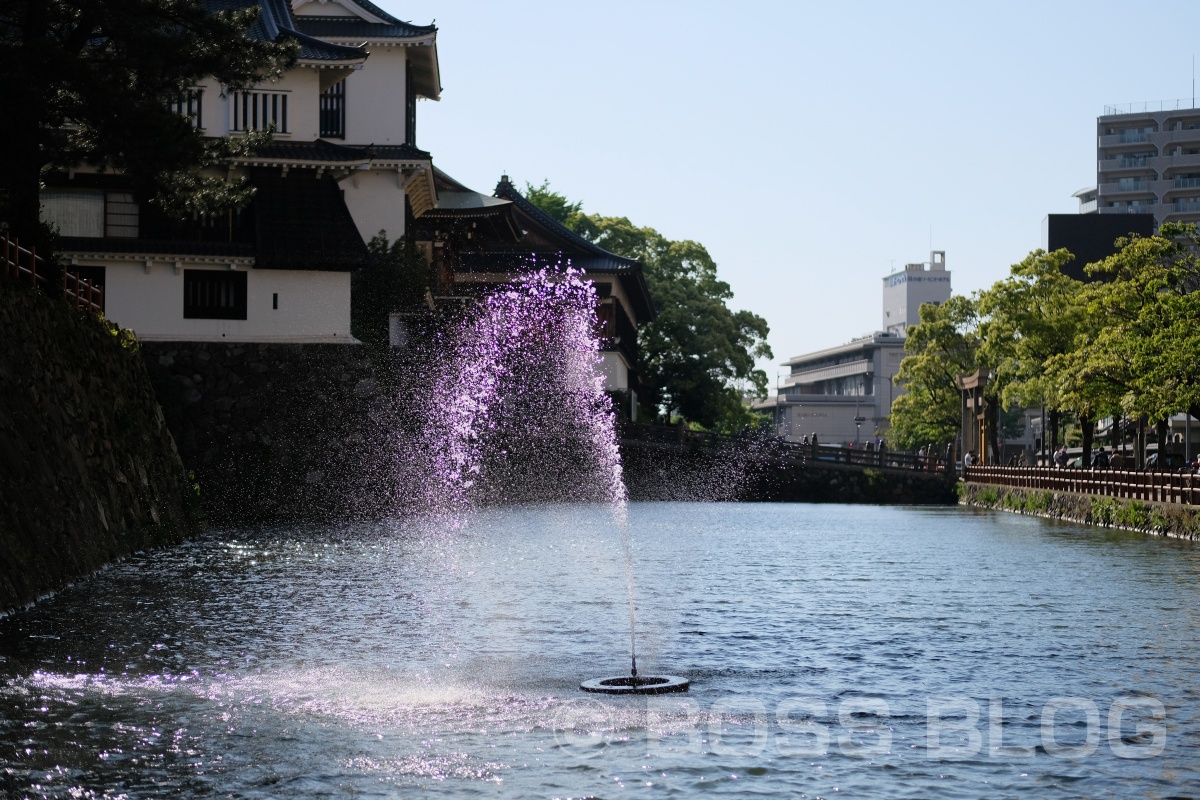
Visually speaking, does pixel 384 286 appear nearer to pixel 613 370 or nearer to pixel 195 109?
pixel 195 109

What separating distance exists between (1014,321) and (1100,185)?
229ft

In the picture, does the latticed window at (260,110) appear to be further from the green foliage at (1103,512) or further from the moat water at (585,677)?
the green foliage at (1103,512)

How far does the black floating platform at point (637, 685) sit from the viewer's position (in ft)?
43.1

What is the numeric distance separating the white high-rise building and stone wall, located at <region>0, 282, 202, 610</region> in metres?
145

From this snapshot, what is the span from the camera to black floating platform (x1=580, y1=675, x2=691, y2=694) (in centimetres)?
1314

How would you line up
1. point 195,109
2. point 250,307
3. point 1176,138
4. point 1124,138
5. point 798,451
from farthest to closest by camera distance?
1. point 1124,138
2. point 1176,138
3. point 798,451
4. point 195,109
5. point 250,307

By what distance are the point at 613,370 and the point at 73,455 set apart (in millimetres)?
42031

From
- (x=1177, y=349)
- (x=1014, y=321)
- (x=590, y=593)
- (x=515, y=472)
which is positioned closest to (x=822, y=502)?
(x=1014, y=321)

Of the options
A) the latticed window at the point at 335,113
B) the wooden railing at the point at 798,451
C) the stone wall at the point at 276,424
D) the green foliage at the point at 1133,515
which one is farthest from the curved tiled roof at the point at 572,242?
the green foliage at the point at 1133,515

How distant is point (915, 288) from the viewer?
565 feet

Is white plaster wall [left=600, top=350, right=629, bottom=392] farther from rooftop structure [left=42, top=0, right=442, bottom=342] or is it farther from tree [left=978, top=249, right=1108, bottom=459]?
rooftop structure [left=42, top=0, right=442, bottom=342]

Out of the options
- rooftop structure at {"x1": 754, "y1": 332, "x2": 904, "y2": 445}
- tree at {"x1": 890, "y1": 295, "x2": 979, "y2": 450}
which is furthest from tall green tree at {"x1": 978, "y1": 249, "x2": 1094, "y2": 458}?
rooftop structure at {"x1": 754, "y1": 332, "x2": 904, "y2": 445}

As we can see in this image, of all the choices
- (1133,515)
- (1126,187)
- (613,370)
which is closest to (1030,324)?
(613,370)

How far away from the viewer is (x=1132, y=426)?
7481 cm
